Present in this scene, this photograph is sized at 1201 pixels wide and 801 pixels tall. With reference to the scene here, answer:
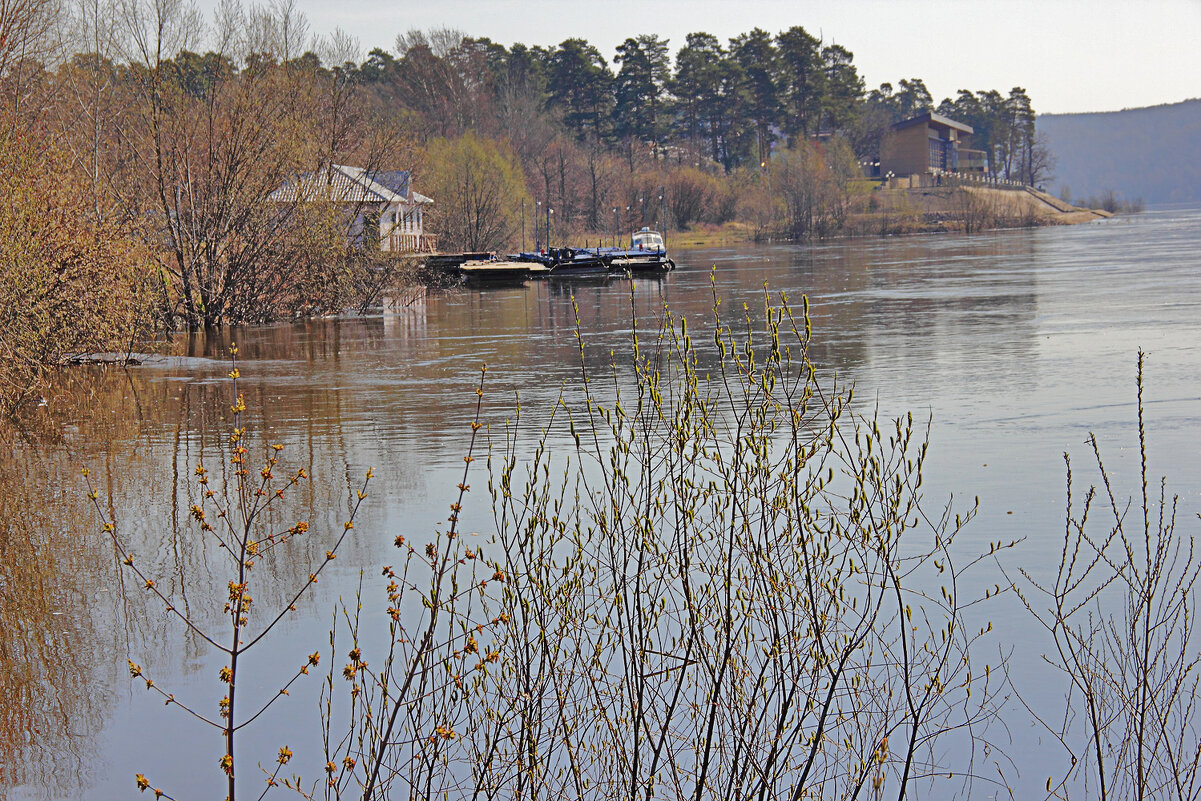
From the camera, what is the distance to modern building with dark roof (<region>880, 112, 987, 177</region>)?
14125 centimetres

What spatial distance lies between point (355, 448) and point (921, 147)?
134841 mm

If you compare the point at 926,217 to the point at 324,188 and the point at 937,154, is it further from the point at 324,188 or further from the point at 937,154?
the point at 324,188

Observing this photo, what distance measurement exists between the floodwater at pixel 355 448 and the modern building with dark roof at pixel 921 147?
355ft

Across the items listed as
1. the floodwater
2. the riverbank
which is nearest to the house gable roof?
the floodwater

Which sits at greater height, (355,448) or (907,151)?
(907,151)

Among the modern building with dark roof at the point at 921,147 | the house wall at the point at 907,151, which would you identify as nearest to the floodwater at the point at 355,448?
the house wall at the point at 907,151

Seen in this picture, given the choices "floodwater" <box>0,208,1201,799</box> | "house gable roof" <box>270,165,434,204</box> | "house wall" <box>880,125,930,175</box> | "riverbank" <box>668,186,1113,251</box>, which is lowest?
"floodwater" <box>0,208,1201,799</box>

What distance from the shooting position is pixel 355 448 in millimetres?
15023

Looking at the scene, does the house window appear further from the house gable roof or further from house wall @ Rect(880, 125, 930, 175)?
the house gable roof

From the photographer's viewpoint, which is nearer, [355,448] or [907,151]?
[355,448]

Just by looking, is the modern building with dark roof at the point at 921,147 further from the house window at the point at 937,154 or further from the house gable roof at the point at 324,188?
the house gable roof at the point at 324,188

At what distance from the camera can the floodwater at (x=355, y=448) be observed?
24.2ft

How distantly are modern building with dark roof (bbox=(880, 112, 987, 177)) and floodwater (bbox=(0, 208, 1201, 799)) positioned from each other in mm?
108294

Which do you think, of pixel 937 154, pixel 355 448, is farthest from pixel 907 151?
pixel 355 448
